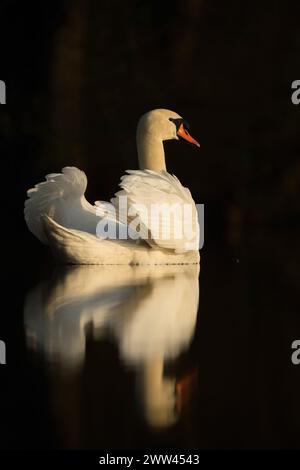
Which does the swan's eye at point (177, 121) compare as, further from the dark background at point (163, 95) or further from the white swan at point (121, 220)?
the dark background at point (163, 95)

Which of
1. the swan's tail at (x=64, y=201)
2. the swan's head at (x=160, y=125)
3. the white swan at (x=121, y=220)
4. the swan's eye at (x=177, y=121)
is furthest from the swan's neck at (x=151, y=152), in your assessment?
the swan's tail at (x=64, y=201)

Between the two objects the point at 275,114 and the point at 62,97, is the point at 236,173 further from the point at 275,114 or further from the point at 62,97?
the point at 62,97

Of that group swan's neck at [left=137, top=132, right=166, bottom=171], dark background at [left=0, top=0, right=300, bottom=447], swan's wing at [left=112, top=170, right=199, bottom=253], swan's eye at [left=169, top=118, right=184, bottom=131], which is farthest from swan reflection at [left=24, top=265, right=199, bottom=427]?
dark background at [left=0, top=0, right=300, bottom=447]

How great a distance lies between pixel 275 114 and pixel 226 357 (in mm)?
9149

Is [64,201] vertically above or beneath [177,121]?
beneath

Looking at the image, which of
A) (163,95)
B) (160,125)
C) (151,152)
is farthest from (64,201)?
(163,95)

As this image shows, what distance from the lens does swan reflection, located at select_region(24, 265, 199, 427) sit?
11.4ft

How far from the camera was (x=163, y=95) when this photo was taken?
1280 centimetres

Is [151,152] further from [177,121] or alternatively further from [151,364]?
[151,364]

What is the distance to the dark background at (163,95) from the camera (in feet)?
41.0

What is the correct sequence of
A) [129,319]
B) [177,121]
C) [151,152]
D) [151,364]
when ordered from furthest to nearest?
1. [177,121]
2. [151,152]
3. [129,319]
4. [151,364]

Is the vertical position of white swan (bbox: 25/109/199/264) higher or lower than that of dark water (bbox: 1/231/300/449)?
higher

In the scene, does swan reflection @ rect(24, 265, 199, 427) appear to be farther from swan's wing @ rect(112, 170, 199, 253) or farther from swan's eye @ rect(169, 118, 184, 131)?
Result: swan's eye @ rect(169, 118, 184, 131)

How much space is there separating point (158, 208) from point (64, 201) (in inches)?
26.9
